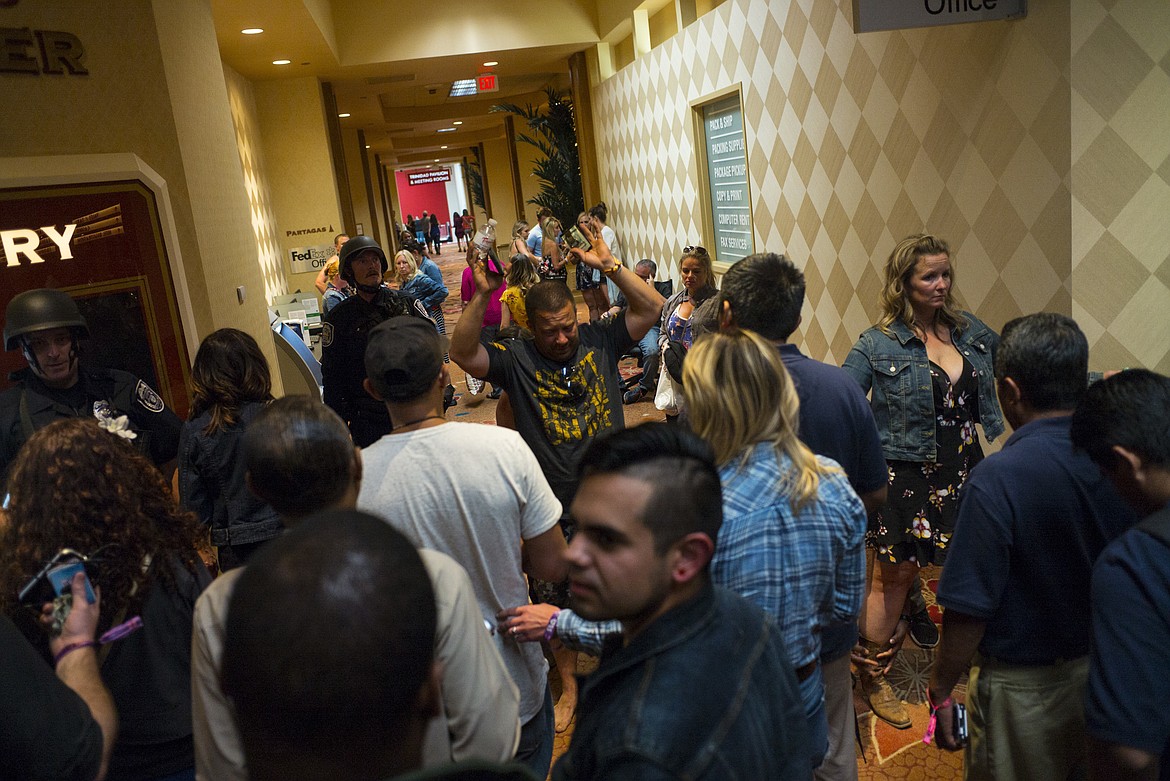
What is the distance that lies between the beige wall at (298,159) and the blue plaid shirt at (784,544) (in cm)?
1037

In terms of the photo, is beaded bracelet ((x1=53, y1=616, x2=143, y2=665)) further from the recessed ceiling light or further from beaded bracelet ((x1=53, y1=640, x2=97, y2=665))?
the recessed ceiling light

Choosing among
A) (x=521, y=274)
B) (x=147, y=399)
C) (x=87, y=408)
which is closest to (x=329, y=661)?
(x=87, y=408)

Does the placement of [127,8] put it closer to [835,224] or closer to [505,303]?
[505,303]

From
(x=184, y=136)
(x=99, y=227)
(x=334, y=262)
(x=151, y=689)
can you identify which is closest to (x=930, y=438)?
(x=151, y=689)

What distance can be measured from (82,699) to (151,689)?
0.29m

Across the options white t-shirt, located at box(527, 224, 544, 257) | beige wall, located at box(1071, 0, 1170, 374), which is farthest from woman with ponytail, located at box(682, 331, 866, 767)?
white t-shirt, located at box(527, 224, 544, 257)

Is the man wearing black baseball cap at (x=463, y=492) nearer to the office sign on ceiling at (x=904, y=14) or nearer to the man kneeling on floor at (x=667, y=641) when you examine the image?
the man kneeling on floor at (x=667, y=641)

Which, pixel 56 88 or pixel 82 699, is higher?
pixel 56 88

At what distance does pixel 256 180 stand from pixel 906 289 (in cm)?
837

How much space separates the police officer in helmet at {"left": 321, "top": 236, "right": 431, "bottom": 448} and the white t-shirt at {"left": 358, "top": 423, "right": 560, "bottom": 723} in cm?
188

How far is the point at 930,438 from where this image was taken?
2.92 meters

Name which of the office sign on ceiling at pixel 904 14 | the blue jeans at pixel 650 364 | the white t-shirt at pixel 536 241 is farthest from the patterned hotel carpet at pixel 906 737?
the white t-shirt at pixel 536 241

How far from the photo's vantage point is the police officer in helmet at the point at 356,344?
3.72m

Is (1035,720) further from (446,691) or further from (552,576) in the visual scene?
(446,691)
